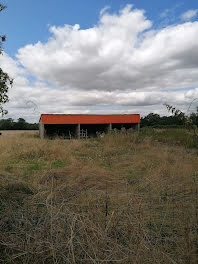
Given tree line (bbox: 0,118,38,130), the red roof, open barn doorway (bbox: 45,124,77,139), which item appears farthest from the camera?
tree line (bbox: 0,118,38,130)

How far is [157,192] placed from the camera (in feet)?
12.0

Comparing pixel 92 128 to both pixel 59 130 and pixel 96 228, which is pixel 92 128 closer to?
pixel 59 130

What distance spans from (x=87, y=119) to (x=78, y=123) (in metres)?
1.12

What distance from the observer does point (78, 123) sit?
66.0 ft

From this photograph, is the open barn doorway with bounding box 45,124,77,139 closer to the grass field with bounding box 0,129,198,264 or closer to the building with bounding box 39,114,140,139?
the building with bounding box 39,114,140,139

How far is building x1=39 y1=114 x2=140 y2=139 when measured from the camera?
19.3 metres

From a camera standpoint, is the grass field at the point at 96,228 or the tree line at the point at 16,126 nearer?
the grass field at the point at 96,228

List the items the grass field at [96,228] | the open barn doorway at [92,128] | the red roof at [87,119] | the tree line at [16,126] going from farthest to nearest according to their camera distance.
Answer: the tree line at [16,126] → the open barn doorway at [92,128] → the red roof at [87,119] → the grass field at [96,228]

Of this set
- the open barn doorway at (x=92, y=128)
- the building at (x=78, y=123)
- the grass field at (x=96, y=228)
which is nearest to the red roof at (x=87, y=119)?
the building at (x=78, y=123)

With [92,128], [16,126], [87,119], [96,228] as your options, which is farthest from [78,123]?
[16,126]

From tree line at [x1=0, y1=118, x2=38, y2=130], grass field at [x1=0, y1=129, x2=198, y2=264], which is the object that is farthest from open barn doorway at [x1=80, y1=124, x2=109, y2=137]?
tree line at [x1=0, y1=118, x2=38, y2=130]

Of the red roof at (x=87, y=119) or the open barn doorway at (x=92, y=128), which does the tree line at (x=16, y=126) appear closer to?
the open barn doorway at (x=92, y=128)

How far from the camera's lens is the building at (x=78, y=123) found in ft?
63.2

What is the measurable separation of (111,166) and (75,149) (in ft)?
12.7
